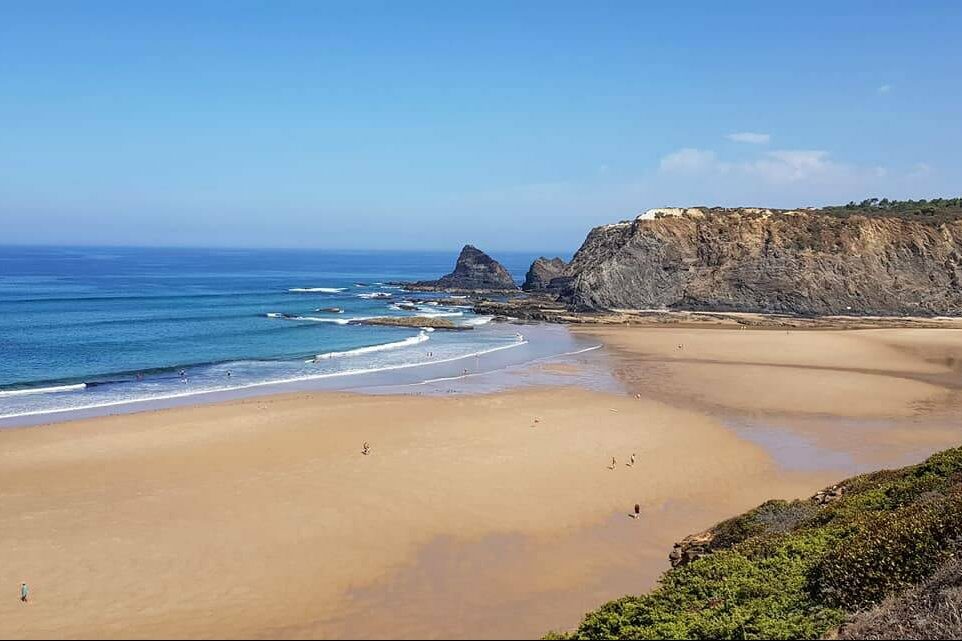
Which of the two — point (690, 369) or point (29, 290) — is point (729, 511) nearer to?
point (690, 369)

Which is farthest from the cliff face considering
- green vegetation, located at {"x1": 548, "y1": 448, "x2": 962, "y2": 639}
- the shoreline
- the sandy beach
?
green vegetation, located at {"x1": 548, "y1": 448, "x2": 962, "y2": 639}

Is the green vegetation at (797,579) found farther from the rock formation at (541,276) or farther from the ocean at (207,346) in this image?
the rock formation at (541,276)

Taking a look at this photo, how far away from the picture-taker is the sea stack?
297ft

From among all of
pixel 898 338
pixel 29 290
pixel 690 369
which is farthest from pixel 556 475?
pixel 29 290

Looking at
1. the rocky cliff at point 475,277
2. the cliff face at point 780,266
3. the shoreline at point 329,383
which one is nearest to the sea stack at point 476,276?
the rocky cliff at point 475,277

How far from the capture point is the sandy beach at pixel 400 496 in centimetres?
1170

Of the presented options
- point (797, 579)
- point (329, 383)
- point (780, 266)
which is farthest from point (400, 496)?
point (780, 266)

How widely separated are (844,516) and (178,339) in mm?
41167

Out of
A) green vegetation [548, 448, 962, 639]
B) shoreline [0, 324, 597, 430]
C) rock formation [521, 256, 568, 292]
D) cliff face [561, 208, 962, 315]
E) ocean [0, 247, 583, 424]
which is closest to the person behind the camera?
green vegetation [548, 448, 962, 639]

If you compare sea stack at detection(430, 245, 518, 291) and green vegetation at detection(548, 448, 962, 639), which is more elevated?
sea stack at detection(430, 245, 518, 291)

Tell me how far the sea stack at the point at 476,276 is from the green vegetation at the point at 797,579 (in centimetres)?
7887

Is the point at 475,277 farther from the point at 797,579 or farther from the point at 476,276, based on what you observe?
the point at 797,579

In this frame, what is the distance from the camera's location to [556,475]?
62.5ft

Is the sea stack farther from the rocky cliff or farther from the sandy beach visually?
the sandy beach
